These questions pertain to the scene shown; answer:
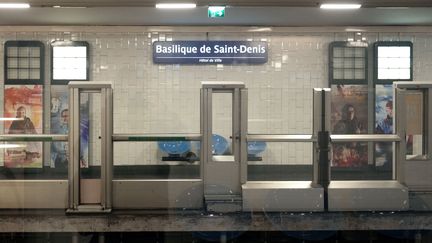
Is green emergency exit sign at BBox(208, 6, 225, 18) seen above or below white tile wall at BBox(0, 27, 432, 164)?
above

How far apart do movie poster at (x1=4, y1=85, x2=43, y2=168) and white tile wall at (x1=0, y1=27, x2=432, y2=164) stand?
131 millimetres

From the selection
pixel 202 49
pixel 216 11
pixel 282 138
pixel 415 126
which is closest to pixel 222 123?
pixel 282 138

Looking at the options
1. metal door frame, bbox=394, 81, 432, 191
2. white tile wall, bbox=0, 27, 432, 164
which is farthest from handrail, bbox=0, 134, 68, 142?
metal door frame, bbox=394, 81, 432, 191

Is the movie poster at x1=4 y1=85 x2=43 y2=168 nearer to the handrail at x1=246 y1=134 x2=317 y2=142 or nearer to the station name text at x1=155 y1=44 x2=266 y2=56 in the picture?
the station name text at x1=155 y1=44 x2=266 y2=56

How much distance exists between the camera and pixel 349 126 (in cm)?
532

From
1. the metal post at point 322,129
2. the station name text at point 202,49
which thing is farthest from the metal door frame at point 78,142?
the metal post at point 322,129

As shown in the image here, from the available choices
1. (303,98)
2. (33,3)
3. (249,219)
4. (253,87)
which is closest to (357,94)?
(303,98)

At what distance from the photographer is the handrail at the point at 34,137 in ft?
16.8

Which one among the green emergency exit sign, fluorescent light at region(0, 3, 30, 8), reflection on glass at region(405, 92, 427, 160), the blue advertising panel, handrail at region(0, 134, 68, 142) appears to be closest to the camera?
fluorescent light at region(0, 3, 30, 8)

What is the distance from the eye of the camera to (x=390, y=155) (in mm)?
5398

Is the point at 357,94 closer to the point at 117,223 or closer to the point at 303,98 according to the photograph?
the point at 303,98

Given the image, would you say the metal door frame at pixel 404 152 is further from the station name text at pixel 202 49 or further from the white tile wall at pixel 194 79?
the station name text at pixel 202 49

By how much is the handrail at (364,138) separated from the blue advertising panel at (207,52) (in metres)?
1.66

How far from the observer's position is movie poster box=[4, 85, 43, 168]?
5.18m
